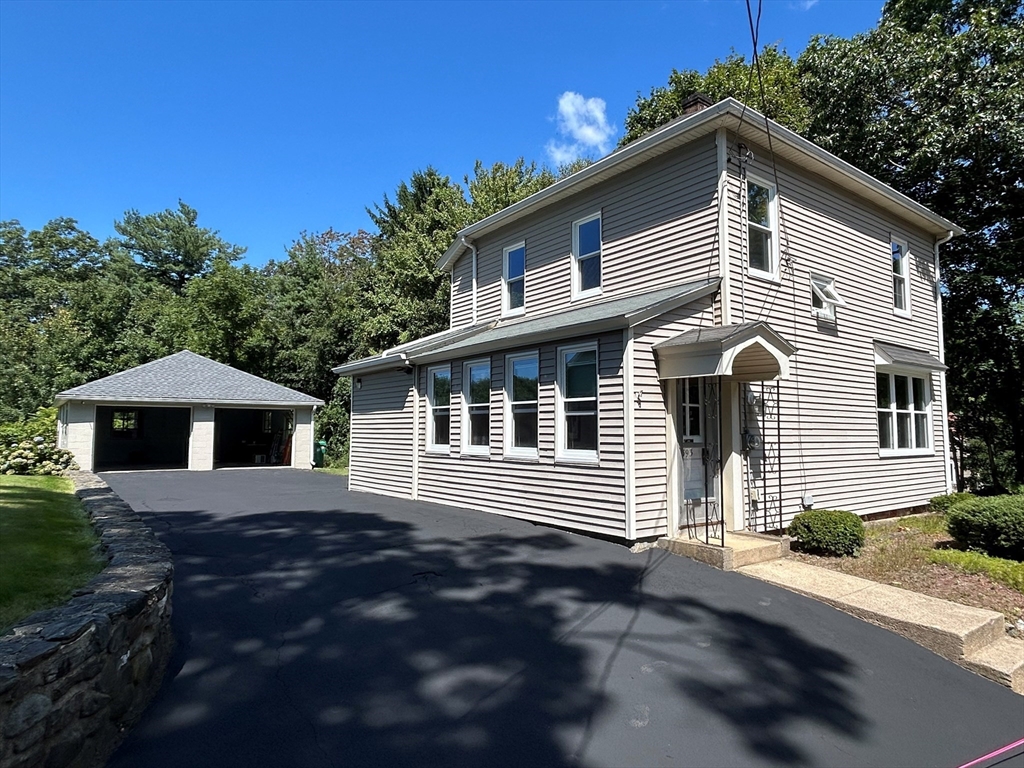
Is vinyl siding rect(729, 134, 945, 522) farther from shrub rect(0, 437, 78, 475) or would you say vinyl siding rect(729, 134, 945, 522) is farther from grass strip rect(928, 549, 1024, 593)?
shrub rect(0, 437, 78, 475)

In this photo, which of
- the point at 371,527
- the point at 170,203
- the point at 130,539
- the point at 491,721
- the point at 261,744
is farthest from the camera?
the point at 170,203

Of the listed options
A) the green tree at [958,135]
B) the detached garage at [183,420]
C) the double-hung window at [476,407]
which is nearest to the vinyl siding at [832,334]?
the double-hung window at [476,407]

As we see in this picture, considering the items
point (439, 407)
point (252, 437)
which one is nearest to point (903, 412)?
point (439, 407)

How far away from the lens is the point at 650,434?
7.35 metres

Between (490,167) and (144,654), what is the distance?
2427cm

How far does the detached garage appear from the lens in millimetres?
19359

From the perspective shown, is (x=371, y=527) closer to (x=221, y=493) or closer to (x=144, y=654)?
(x=144, y=654)

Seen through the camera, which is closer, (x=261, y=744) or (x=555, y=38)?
(x=261, y=744)

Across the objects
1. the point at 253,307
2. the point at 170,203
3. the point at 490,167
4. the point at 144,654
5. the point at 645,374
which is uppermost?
the point at 170,203

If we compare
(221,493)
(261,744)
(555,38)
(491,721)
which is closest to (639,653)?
(491,721)

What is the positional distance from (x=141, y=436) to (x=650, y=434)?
25.6 m

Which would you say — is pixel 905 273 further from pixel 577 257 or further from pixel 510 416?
pixel 510 416

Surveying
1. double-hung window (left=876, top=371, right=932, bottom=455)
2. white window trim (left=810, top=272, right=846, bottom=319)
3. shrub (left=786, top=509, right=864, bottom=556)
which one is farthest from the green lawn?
double-hung window (left=876, top=371, right=932, bottom=455)

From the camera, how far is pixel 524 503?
884cm
